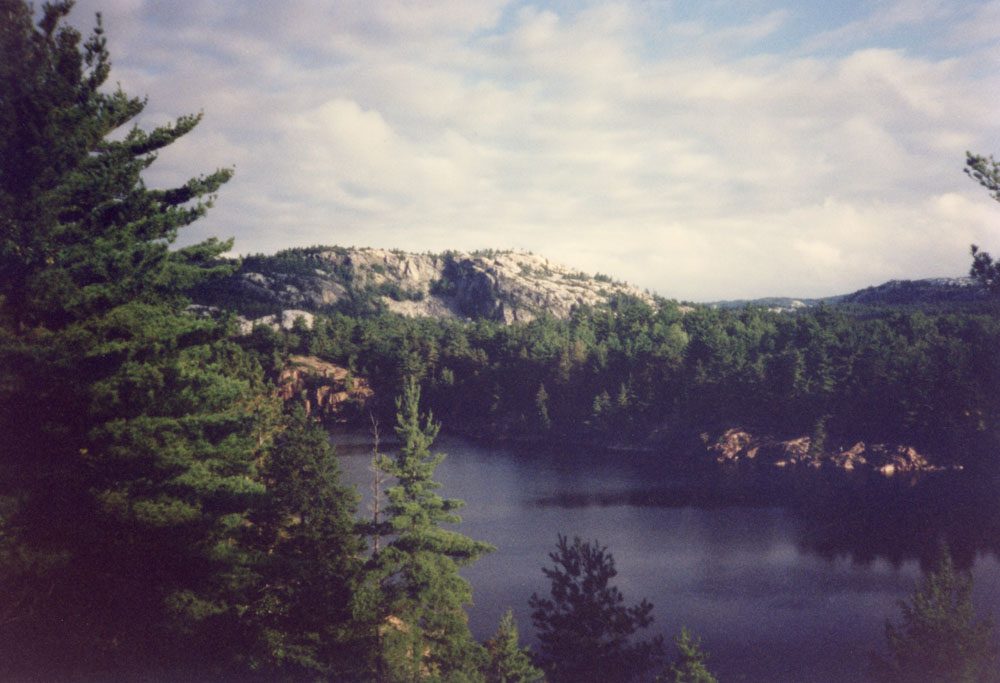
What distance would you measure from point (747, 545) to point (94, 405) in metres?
46.1

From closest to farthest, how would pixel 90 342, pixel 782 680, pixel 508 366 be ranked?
pixel 90 342 → pixel 782 680 → pixel 508 366

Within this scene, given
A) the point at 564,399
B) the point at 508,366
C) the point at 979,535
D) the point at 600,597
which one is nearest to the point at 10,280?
the point at 600,597

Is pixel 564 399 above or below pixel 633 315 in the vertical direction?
below

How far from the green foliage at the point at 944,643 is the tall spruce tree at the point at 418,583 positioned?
14.6m

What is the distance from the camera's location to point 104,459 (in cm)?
1576

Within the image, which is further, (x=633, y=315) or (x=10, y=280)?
(x=633, y=315)

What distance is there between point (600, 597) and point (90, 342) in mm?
19185

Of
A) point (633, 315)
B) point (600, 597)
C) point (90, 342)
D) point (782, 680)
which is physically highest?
point (633, 315)

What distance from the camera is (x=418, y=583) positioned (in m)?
20.5

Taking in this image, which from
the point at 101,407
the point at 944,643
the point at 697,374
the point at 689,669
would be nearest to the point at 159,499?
the point at 101,407

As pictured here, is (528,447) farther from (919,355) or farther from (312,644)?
(312,644)

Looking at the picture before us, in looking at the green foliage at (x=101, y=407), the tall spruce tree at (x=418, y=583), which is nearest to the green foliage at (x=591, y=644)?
the tall spruce tree at (x=418, y=583)

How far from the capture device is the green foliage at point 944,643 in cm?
2127

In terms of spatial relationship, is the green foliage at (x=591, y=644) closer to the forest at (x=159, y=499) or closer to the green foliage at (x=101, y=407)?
the forest at (x=159, y=499)
